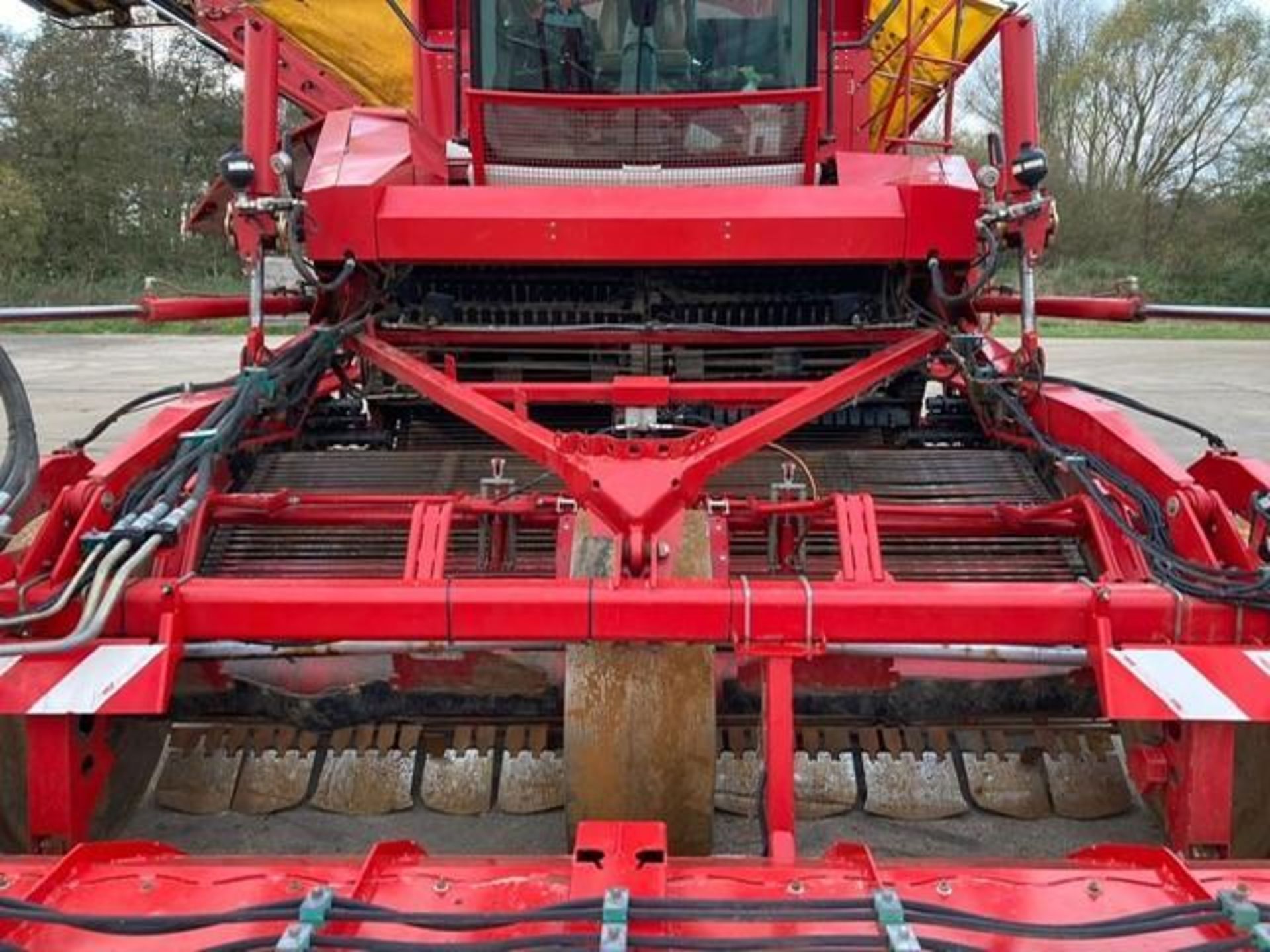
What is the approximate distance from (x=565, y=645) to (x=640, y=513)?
0.33 m

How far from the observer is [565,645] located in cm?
260

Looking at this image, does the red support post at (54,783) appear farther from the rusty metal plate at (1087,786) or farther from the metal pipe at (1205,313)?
the metal pipe at (1205,313)

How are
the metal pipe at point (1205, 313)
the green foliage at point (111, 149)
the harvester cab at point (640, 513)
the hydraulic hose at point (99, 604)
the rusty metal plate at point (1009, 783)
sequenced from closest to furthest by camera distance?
the hydraulic hose at point (99, 604) → the harvester cab at point (640, 513) → the rusty metal plate at point (1009, 783) → the metal pipe at point (1205, 313) → the green foliage at point (111, 149)

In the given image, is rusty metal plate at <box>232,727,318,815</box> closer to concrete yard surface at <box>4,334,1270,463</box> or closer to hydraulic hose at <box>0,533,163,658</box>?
hydraulic hose at <box>0,533,163,658</box>

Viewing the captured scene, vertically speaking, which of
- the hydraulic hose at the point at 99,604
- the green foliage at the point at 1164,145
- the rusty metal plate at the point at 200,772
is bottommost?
the rusty metal plate at the point at 200,772

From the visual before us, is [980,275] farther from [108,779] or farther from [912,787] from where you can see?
[108,779]

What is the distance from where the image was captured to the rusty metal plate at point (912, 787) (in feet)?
10.6

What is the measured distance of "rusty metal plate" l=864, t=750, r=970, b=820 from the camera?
10.6ft

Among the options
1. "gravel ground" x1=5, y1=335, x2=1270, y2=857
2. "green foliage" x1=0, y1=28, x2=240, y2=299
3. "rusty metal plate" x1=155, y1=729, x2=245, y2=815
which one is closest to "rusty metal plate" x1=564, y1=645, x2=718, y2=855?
"gravel ground" x1=5, y1=335, x2=1270, y2=857

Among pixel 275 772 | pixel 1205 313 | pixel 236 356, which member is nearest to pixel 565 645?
pixel 275 772

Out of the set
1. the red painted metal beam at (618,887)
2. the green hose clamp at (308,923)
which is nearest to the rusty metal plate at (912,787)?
the red painted metal beam at (618,887)

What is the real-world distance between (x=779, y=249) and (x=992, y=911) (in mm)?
2338

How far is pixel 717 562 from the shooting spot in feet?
9.45

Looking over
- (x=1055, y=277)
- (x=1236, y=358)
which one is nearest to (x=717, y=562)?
(x=1236, y=358)
